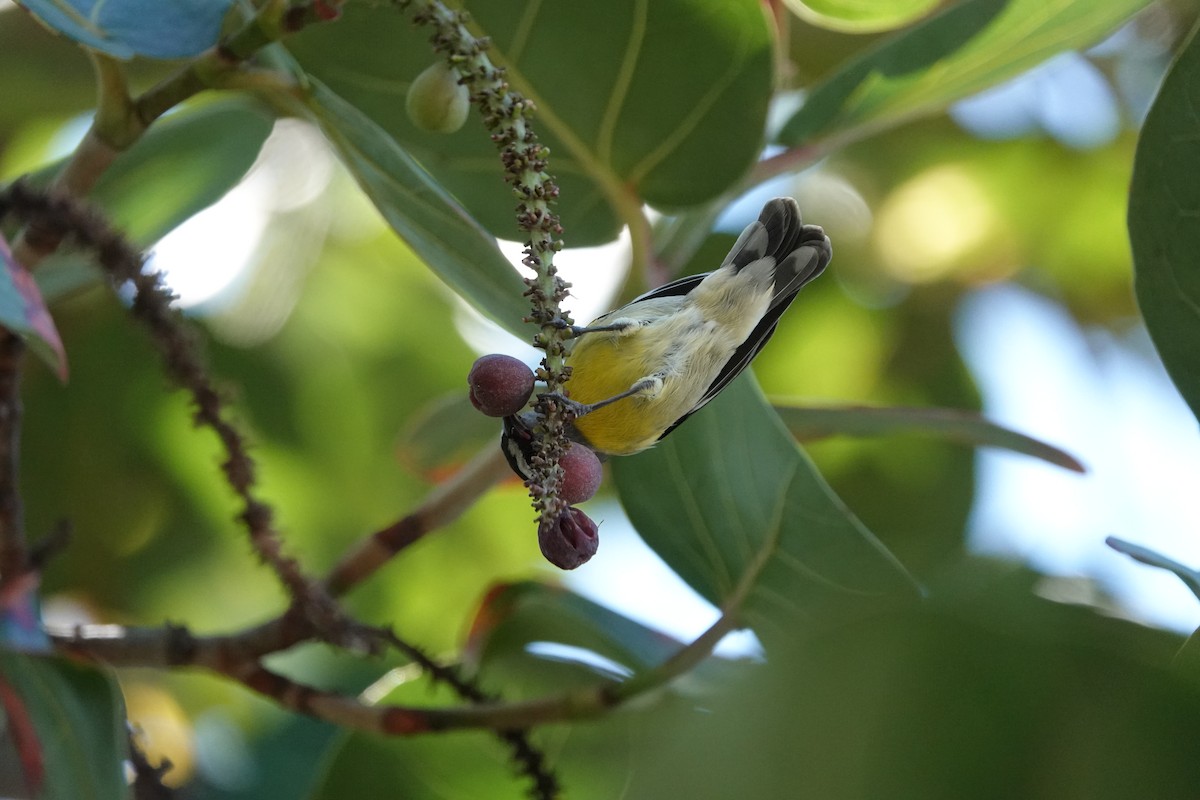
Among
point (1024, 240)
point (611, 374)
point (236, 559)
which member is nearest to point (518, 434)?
point (611, 374)

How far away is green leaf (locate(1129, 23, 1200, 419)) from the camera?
0.96 meters

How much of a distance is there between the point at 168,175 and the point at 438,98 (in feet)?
1.96

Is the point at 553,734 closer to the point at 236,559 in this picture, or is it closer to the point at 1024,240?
the point at 236,559

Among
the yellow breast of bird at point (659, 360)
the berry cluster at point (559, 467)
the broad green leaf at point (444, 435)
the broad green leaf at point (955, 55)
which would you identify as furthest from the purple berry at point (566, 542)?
the broad green leaf at point (444, 435)

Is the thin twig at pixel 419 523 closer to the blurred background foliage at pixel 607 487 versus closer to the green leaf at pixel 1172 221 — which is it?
the blurred background foliage at pixel 607 487

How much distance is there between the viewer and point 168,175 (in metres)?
1.34

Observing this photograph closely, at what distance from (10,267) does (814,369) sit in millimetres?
1436

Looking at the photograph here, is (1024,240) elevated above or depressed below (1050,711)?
below

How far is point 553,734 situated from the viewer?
4.41 ft

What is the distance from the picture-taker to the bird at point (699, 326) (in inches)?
47.4

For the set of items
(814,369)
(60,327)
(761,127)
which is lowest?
(814,369)

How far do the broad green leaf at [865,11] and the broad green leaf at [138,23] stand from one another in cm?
62

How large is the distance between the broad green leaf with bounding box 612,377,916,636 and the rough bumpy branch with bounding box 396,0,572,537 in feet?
0.90

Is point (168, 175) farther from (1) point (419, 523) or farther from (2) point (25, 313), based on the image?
(2) point (25, 313)
